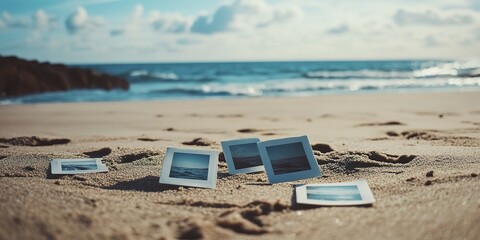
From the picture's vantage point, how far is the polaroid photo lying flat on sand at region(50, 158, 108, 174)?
10.1 ft

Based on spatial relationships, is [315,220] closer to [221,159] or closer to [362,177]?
[362,177]

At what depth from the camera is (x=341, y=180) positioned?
2.90m

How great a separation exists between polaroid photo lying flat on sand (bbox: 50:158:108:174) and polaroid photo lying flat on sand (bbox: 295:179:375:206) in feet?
4.64

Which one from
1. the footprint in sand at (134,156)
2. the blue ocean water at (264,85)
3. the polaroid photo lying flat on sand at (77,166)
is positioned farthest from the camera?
the blue ocean water at (264,85)

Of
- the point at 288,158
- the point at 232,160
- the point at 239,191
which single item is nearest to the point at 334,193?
the point at 239,191

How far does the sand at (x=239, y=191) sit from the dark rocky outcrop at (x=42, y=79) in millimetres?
8211

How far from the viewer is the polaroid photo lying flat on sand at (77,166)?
10.1 ft

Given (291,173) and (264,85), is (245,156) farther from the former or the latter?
(264,85)

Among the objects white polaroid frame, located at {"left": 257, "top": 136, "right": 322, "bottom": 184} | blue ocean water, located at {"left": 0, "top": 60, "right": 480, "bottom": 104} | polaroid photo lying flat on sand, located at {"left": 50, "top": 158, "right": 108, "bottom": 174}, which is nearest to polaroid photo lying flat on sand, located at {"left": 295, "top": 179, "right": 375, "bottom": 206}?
white polaroid frame, located at {"left": 257, "top": 136, "right": 322, "bottom": 184}

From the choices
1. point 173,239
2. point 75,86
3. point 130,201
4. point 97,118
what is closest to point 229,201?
point 130,201

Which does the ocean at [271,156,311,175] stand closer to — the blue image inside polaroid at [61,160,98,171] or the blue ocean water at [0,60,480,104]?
the blue image inside polaroid at [61,160,98,171]

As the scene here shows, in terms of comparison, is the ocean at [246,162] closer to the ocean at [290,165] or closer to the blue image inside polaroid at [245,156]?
the blue image inside polaroid at [245,156]

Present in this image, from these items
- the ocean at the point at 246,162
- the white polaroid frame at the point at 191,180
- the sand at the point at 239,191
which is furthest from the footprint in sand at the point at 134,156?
the ocean at the point at 246,162

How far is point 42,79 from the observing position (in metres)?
14.3
